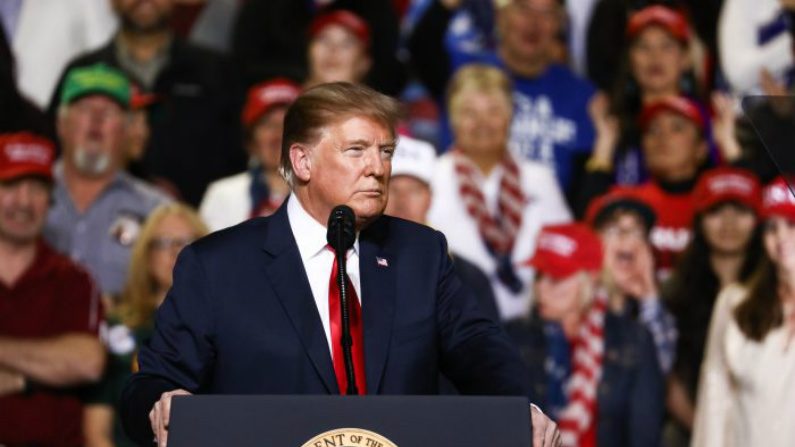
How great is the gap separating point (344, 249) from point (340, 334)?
215 mm

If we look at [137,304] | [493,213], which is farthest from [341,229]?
[493,213]

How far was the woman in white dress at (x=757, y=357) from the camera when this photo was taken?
5805 mm

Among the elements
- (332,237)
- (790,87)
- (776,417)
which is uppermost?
(790,87)

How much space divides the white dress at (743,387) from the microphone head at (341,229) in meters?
3.22

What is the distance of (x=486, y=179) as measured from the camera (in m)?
7.16

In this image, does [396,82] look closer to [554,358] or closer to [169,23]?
[169,23]

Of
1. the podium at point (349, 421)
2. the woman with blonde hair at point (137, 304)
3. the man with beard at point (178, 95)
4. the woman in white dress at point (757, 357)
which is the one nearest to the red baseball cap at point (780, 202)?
the woman in white dress at point (757, 357)

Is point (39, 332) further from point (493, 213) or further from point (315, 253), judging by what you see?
point (315, 253)

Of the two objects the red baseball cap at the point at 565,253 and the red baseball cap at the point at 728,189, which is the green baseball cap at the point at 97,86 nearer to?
the red baseball cap at the point at 565,253

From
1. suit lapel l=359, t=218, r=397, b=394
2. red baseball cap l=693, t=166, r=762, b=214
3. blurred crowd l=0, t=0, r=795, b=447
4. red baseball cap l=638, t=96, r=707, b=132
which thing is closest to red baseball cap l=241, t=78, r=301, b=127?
blurred crowd l=0, t=0, r=795, b=447

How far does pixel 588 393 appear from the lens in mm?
6188

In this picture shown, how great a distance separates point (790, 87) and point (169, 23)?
3000mm

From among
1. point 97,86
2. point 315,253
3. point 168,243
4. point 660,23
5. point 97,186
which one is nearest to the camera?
point 315,253

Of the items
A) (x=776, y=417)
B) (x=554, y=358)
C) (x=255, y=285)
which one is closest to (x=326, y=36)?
(x=554, y=358)
